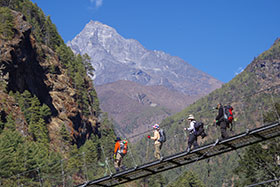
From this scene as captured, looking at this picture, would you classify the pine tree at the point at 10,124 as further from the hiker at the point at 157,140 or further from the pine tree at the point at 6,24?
the hiker at the point at 157,140

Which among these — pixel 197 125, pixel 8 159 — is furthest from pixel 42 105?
pixel 197 125

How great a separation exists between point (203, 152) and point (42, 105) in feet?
223

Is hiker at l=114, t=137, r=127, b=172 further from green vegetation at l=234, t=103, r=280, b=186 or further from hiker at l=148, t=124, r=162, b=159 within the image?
green vegetation at l=234, t=103, r=280, b=186

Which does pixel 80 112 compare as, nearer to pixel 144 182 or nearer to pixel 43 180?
pixel 144 182

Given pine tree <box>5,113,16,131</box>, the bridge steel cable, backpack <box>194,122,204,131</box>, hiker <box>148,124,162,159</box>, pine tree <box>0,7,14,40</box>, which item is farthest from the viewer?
pine tree <box>0,7,14,40</box>

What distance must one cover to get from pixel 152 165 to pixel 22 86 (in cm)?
6400

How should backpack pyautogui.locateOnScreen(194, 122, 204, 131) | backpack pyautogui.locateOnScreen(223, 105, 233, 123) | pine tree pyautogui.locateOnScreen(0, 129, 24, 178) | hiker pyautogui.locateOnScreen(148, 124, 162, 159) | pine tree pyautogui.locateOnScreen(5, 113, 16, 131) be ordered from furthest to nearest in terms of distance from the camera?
pine tree pyautogui.locateOnScreen(5, 113, 16, 131), pine tree pyautogui.locateOnScreen(0, 129, 24, 178), hiker pyautogui.locateOnScreen(148, 124, 162, 159), backpack pyautogui.locateOnScreen(223, 105, 233, 123), backpack pyautogui.locateOnScreen(194, 122, 204, 131)

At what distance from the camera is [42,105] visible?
83.2 m

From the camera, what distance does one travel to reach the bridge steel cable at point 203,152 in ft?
57.5

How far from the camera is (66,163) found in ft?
194

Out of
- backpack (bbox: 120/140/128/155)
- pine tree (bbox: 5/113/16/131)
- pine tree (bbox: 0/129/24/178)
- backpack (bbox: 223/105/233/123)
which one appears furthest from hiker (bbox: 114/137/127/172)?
pine tree (bbox: 5/113/16/131)

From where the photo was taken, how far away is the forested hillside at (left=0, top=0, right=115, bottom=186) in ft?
167

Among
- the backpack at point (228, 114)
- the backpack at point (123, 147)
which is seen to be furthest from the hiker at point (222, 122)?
the backpack at point (123, 147)

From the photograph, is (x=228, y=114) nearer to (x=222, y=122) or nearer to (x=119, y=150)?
(x=222, y=122)
